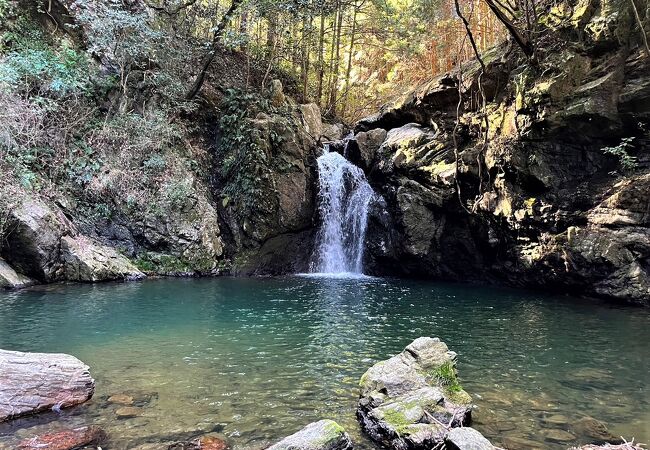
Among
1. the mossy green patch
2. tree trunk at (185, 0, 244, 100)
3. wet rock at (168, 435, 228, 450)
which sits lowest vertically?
wet rock at (168, 435, 228, 450)

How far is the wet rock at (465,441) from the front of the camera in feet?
11.8

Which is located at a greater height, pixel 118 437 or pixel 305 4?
pixel 305 4

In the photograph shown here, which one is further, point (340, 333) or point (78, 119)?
point (78, 119)

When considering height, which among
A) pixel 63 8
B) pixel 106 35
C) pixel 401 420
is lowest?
pixel 401 420

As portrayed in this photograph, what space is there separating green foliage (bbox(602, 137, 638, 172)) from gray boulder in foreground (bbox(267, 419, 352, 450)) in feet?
35.3

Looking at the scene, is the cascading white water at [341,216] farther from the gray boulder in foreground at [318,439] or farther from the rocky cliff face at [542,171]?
the gray boulder in foreground at [318,439]

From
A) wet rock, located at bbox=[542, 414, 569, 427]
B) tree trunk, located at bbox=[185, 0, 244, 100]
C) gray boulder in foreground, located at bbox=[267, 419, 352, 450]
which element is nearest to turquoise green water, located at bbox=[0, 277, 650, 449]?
wet rock, located at bbox=[542, 414, 569, 427]

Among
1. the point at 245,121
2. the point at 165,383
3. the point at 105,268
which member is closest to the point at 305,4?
the point at 245,121

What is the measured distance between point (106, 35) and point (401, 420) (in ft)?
54.2

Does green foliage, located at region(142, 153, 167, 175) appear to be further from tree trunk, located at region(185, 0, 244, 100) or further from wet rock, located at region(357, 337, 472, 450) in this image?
wet rock, located at region(357, 337, 472, 450)

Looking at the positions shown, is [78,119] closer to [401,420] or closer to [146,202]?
[146,202]

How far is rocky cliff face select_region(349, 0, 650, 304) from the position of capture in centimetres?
1112

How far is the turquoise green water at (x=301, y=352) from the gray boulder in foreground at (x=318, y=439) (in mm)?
538

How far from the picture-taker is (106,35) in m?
15.8
